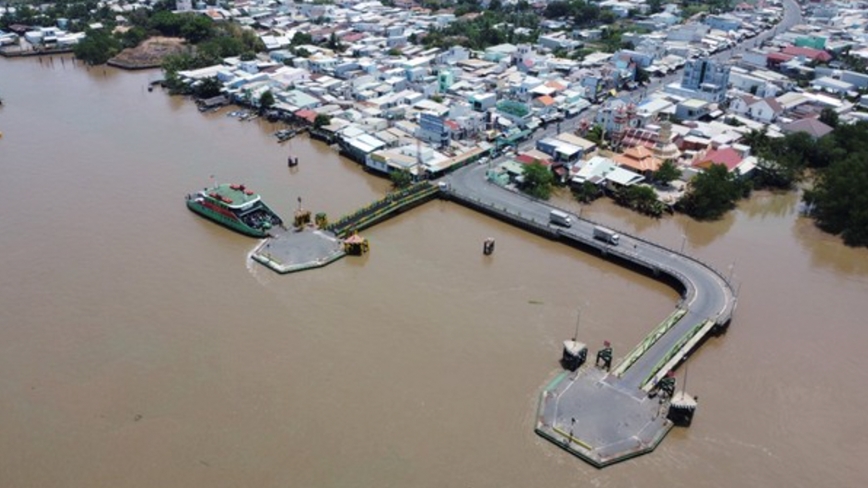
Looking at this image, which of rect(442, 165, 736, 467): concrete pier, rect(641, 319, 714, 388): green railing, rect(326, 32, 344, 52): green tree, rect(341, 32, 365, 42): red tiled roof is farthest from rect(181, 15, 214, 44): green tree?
rect(641, 319, 714, 388): green railing

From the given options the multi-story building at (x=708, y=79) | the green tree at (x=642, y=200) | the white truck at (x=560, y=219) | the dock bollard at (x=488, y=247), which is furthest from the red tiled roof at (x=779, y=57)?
the dock bollard at (x=488, y=247)

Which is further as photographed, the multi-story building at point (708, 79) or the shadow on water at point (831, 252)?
the multi-story building at point (708, 79)

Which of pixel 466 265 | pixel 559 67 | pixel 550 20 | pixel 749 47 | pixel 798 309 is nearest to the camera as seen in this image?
pixel 798 309

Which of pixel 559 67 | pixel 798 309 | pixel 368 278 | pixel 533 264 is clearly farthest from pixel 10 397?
pixel 559 67

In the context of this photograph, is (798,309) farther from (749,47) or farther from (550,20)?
(550,20)

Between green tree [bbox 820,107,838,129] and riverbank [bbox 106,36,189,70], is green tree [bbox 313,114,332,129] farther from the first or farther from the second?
Answer: green tree [bbox 820,107,838,129]

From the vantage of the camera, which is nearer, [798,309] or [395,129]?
[798,309]

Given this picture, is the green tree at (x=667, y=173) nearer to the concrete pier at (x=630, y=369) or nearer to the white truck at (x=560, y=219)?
the concrete pier at (x=630, y=369)
